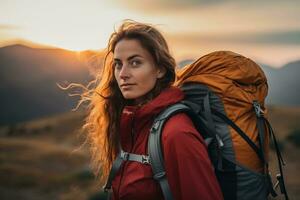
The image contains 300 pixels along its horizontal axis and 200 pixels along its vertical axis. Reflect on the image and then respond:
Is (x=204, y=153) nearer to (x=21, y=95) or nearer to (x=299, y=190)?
(x=299, y=190)

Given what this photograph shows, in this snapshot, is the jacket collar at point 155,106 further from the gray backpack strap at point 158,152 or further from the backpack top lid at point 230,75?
the backpack top lid at point 230,75

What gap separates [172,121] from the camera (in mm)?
2506

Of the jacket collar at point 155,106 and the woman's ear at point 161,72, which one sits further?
the woman's ear at point 161,72

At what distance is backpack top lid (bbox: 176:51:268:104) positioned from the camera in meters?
2.86

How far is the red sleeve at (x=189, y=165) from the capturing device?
93.3 inches

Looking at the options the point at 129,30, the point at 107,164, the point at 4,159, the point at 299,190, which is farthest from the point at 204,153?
the point at 4,159

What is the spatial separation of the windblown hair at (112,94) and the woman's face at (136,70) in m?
0.04

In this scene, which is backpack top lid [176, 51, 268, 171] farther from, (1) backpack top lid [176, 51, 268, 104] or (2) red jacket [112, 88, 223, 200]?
(2) red jacket [112, 88, 223, 200]

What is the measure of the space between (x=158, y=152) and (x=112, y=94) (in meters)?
0.98

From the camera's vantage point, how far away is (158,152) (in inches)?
98.2

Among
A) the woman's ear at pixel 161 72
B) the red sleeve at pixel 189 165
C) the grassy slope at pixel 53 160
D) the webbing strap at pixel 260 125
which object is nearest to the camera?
the red sleeve at pixel 189 165

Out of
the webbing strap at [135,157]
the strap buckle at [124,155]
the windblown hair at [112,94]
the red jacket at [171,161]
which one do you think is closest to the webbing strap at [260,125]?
the red jacket at [171,161]

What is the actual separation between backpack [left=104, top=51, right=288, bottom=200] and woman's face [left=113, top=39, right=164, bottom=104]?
24 centimetres

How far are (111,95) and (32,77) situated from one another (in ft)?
304
